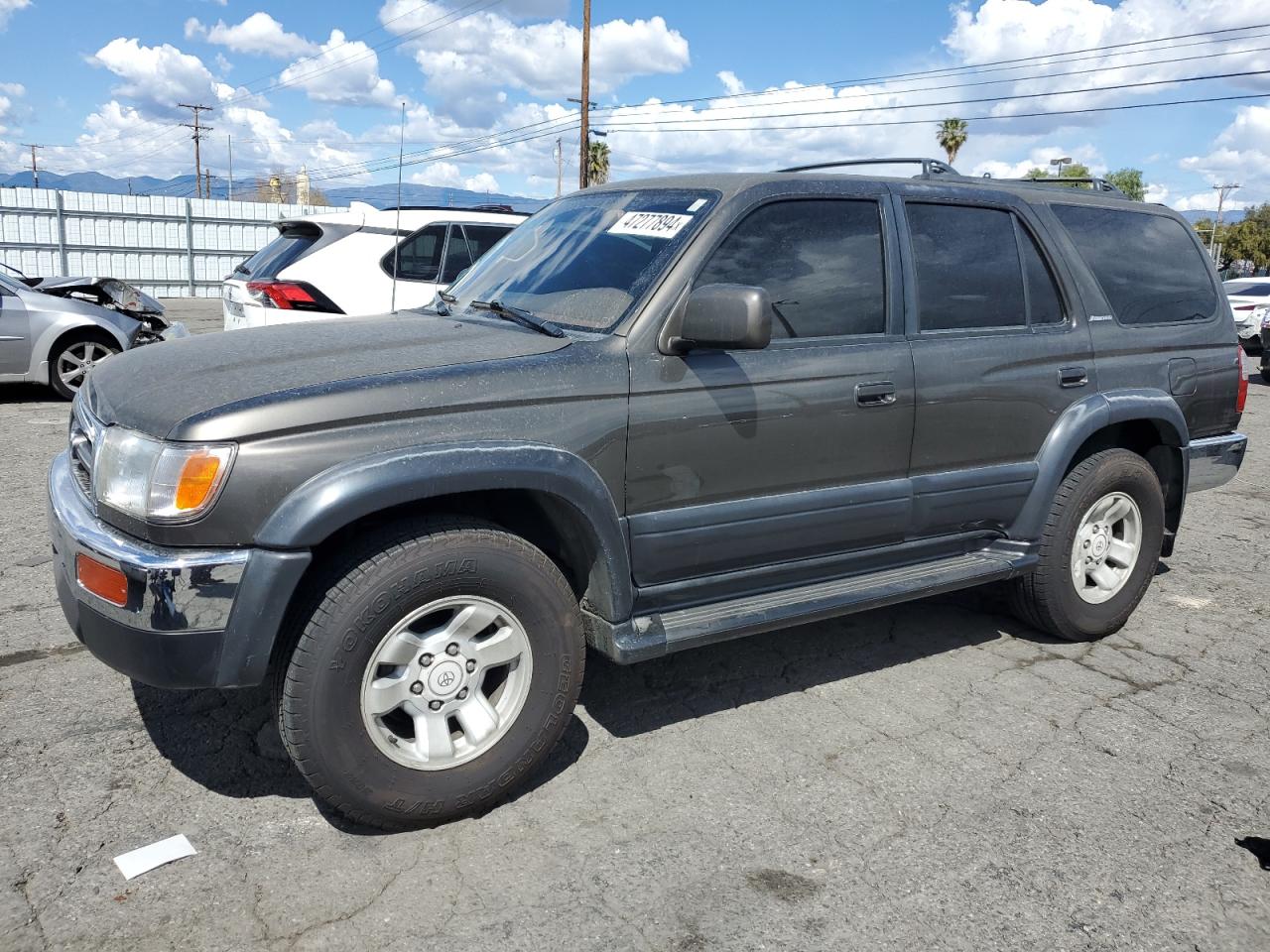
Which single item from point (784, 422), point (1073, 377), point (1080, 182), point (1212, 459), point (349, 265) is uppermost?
point (1080, 182)

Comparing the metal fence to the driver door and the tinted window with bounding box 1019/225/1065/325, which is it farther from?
the tinted window with bounding box 1019/225/1065/325

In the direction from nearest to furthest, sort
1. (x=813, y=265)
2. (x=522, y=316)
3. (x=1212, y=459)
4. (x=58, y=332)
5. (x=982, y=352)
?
(x=522, y=316), (x=813, y=265), (x=982, y=352), (x=1212, y=459), (x=58, y=332)

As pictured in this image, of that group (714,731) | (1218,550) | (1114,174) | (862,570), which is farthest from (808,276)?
(1114,174)

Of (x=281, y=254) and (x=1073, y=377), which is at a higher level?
(x=281, y=254)

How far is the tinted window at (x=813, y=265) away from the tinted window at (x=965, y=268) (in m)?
0.22

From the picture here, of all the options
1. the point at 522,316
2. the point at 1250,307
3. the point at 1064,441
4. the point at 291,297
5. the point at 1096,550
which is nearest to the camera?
the point at 522,316

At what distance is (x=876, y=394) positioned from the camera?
11.9 feet

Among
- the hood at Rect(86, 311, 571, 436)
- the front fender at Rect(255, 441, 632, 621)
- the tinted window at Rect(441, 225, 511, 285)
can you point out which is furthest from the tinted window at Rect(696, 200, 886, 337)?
the tinted window at Rect(441, 225, 511, 285)

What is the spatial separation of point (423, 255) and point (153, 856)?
695 centimetres

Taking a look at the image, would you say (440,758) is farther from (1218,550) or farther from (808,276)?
(1218,550)

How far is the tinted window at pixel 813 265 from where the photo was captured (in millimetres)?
3484

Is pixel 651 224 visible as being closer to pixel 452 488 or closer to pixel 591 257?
pixel 591 257

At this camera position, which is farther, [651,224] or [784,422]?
[651,224]

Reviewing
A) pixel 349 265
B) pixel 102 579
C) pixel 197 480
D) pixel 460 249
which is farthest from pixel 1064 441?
pixel 460 249
